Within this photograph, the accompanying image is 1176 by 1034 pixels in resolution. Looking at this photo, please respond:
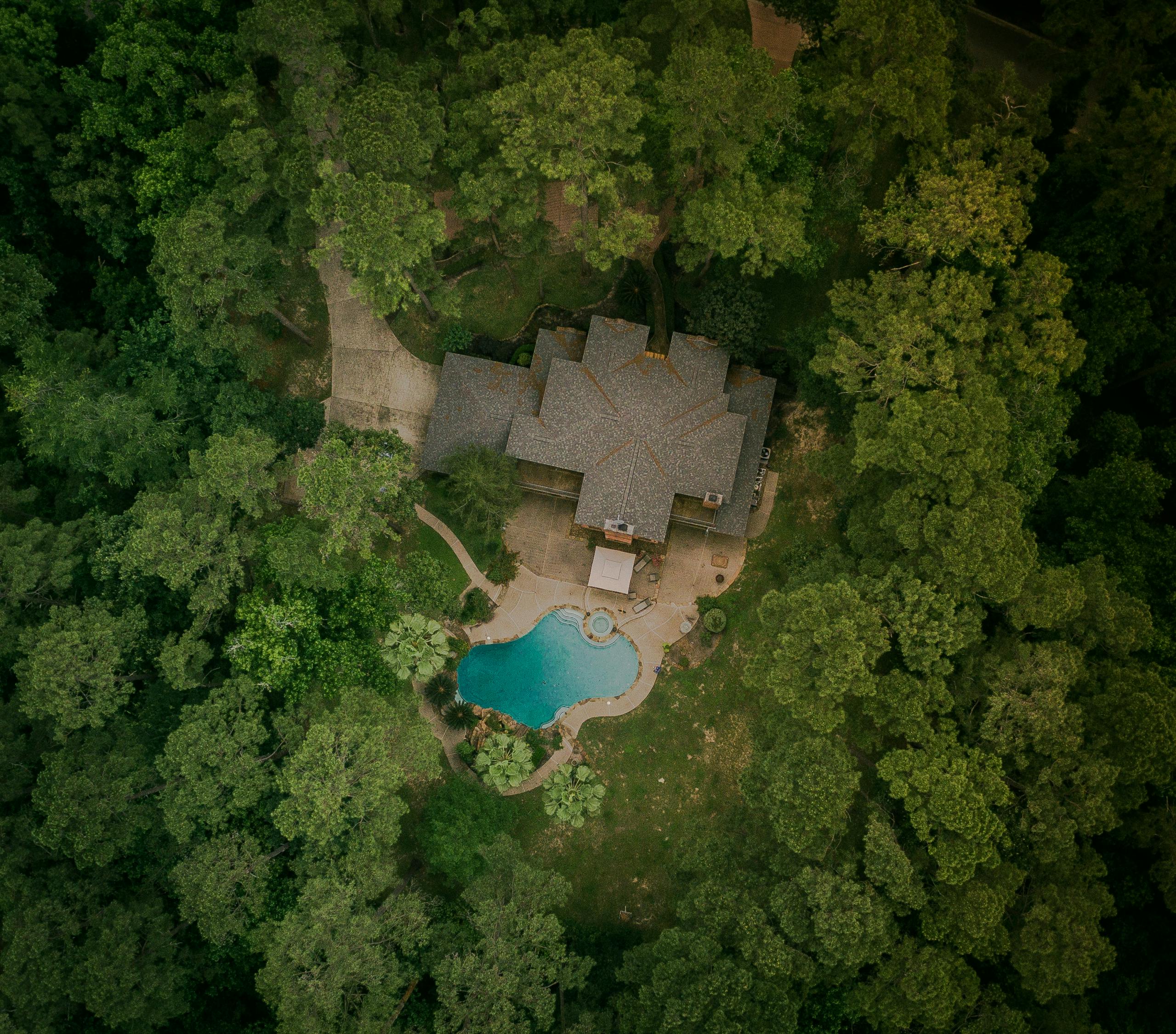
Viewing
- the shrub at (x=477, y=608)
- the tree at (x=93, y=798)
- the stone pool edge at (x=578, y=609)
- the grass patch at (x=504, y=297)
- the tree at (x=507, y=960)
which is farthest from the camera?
the grass patch at (x=504, y=297)

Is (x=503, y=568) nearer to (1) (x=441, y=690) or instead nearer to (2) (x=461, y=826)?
(1) (x=441, y=690)

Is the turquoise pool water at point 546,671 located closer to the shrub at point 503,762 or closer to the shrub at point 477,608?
the shrub at point 477,608

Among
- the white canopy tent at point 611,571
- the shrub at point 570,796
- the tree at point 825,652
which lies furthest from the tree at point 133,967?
the tree at point 825,652

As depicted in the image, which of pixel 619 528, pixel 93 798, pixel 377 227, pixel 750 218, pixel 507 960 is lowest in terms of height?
pixel 507 960

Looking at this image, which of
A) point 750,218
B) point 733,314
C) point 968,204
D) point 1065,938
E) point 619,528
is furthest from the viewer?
point 619,528

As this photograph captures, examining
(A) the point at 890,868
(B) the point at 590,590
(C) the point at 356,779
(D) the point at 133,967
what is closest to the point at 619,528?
(B) the point at 590,590

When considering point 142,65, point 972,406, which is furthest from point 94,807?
A: point 972,406

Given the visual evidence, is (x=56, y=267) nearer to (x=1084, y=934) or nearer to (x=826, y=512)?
(x=826, y=512)

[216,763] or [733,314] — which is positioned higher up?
[733,314]

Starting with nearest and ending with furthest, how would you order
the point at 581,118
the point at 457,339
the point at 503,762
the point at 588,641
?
1. the point at 581,118
2. the point at 503,762
3. the point at 588,641
4. the point at 457,339
